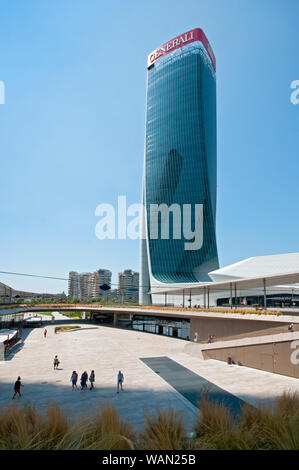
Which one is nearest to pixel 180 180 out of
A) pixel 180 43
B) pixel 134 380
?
pixel 180 43

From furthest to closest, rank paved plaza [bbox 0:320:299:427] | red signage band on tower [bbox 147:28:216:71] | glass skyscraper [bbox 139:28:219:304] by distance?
red signage band on tower [bbox 147:28:216:71] < glass skyscraper [bbox 139:28:219:304] < paved plaza [bbox 0:320:299:427]

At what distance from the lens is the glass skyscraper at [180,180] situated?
9725cm

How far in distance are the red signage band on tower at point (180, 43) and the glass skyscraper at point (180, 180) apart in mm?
4312

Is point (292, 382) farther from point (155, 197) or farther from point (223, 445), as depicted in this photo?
point (155, 197)

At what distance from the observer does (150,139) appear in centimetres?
10725

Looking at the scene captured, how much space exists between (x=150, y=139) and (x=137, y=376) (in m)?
99.5

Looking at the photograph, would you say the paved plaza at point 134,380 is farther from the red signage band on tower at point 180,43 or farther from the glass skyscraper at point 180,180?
the red signage band on tower at point 180,43

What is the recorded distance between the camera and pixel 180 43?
11175cm

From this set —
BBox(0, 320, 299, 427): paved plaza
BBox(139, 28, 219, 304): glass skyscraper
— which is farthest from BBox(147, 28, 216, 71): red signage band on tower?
BBox(0, 320, 299, 427): paved plaza

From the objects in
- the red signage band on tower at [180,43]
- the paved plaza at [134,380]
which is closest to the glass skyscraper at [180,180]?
the red signage band on tower at [180,43]

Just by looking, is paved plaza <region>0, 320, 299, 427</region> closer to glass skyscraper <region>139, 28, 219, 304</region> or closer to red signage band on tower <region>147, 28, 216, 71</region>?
glass skyscraper <region>139, 28, 219, 304</region>

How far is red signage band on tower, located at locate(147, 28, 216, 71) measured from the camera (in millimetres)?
110562

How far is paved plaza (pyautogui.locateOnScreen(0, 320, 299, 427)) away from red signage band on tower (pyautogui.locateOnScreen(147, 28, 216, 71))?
121m
